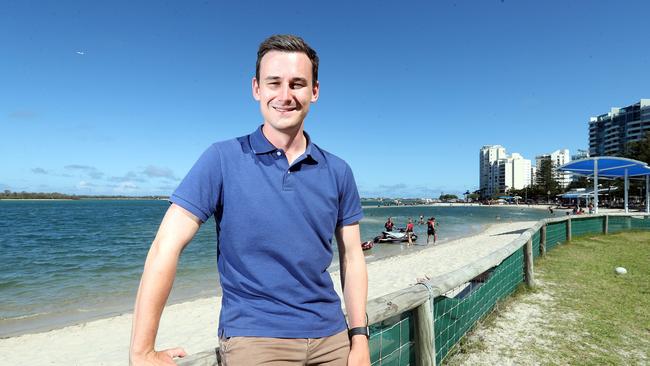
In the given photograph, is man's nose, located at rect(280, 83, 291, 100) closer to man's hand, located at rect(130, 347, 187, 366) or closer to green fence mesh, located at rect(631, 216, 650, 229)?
man's hand, located at rect(130, 347, 187, 366)

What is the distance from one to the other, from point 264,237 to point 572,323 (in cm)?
557

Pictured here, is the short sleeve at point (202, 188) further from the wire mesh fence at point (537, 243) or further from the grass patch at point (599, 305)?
the wire mesh fence at point (537, 243)

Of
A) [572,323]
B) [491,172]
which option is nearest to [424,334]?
[572,323]

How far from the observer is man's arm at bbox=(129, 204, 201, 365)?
1.15 m

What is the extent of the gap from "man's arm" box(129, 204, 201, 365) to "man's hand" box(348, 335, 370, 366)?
729mm

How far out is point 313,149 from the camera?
65.1 inches

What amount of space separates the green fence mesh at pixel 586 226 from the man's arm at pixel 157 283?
16.4 m

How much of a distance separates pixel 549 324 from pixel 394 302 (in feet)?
12.5

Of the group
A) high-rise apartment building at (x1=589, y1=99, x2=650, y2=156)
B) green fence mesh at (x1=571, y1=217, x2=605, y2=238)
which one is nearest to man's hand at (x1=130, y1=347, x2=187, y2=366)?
green fence mesh at (x1=571, y1=217, x2=605, y2=238)

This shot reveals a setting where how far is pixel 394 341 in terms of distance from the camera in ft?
9.67

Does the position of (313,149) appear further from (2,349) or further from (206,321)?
(2,349)

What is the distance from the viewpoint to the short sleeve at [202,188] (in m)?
1.29

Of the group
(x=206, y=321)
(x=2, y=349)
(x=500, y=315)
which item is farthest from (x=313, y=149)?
(x=2, y=349)

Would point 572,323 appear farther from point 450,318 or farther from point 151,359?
point 151,359
